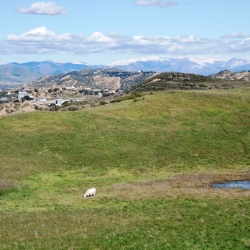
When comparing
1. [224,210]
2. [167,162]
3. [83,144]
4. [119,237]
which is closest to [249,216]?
[224,210]

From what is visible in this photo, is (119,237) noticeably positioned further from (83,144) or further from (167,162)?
(83,144)

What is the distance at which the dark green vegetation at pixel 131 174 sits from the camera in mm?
23766

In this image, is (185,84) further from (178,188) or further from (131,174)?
(178,188)

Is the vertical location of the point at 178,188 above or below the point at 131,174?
above

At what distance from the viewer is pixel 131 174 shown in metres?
44.2

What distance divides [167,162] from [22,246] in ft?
92.7

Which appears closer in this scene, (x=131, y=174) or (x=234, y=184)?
(x=234, y=184)

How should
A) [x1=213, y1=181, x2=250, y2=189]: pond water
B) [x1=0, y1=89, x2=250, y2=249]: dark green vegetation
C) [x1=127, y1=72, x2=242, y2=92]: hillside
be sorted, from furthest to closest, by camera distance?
[x1=127, y1=72, x2=242, y2=92]: hillside < [x1=213, y1=181, x2=250, y2=189]: pond water < [x1=0, y1=89, x2=250, y2=249]: dark green vegetation

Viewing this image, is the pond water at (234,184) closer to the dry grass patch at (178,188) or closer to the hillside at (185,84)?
the dry grass patch at (178,188)

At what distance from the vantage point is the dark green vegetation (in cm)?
2377

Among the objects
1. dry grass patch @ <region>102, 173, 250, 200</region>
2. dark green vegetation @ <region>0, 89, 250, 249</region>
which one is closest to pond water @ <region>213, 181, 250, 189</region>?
dry grass patch @ <region>102, 173, 250, 200</region>

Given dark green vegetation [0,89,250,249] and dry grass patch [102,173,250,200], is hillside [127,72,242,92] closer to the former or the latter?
dark green vegetation [0,89,250,249]

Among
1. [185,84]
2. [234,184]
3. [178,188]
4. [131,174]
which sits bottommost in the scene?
[131,174]

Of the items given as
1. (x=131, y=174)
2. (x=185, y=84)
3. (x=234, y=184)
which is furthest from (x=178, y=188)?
(x=185, y=84)
